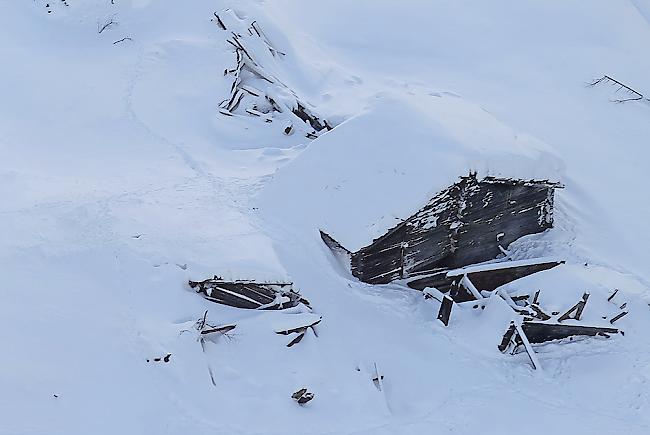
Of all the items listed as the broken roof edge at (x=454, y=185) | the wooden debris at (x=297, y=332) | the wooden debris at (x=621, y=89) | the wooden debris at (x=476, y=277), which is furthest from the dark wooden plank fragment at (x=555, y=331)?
the wooden debris at (x=621, y=89)

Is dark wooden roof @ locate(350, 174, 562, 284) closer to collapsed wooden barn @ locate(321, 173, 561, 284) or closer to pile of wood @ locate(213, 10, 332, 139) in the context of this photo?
collapsed wooden barn @ locate(321, 173, 561, 284)

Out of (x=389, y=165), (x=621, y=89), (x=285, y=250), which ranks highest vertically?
(x=621, y=89)

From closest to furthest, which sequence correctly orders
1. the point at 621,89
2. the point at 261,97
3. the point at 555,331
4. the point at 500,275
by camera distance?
the point at 555,331 → the point at 500,275 → the point at 261,97 → the point at 621,89

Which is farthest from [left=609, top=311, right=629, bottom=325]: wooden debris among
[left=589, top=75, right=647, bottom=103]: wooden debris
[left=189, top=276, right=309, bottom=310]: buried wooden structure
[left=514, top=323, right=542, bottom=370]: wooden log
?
[left=589, top=75, right=647, bottom=103]: wooden debris

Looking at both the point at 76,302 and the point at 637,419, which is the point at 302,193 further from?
the point at 637,419

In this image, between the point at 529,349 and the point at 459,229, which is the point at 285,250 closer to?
the point at 459,229

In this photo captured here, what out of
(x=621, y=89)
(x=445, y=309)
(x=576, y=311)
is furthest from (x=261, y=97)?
(x=621, y=89)
